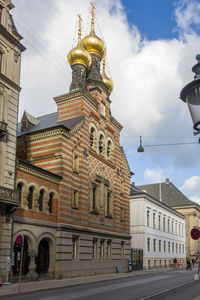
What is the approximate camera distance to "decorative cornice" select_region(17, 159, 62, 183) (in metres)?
23.0

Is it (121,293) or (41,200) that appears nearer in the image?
(121,293)

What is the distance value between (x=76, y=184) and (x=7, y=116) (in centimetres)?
941

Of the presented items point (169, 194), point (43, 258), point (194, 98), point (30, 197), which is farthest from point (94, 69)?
point (169, 194)

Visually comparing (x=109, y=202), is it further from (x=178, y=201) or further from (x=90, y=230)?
(x=178, y=201)

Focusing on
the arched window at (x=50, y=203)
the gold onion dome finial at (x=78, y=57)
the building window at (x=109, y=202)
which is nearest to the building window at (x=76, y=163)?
the arched window at (x=50, y=203)

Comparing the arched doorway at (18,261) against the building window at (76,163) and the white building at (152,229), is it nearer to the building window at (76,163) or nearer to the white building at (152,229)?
the building window at (76,163)

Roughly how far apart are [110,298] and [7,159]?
11.1 m

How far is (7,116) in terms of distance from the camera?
22000mm

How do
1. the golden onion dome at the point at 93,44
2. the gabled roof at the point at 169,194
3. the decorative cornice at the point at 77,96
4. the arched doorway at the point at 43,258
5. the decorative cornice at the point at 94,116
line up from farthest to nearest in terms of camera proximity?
the gabled roof at the point at 169,194 < the golden onion dome at the point at 93,44 < the decorative cornice at the point at 94,116 < the decorative cornice at the point at 77,96 < the arched doorway at the point at 43,258

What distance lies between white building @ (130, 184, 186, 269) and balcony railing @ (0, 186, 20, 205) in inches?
1091

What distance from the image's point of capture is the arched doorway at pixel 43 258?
24.4m

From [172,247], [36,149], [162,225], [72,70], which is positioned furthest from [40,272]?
[172,247]

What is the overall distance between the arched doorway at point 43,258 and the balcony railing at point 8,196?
6.28 m

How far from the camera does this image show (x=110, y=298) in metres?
13.9
